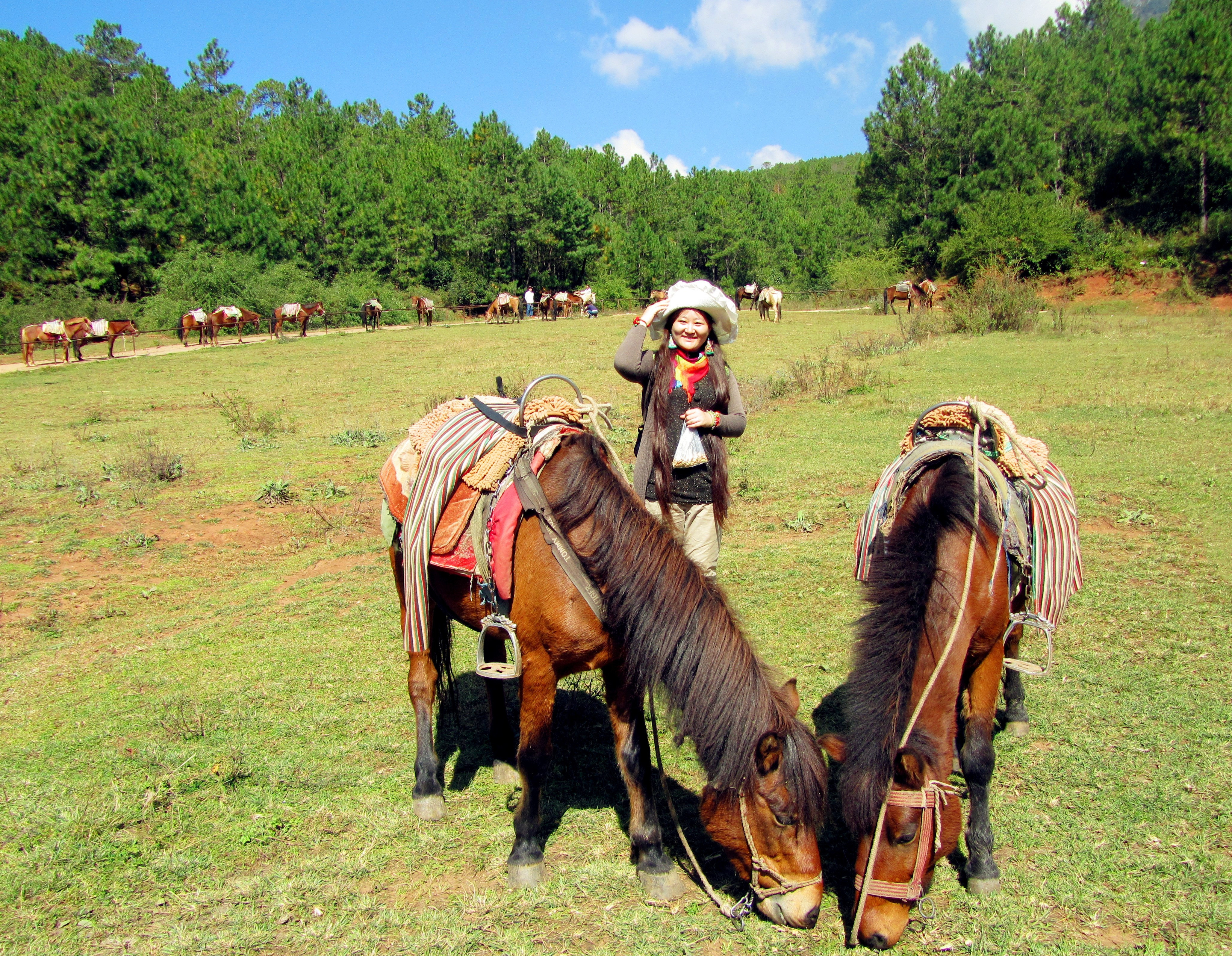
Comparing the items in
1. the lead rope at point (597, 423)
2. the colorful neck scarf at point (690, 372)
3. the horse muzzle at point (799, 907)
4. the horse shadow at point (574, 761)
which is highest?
the colorful neck scarf at point (690, 372)

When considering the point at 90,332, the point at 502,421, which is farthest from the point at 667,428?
the point at 90,332

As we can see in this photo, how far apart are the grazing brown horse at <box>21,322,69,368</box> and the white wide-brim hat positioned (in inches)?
1065


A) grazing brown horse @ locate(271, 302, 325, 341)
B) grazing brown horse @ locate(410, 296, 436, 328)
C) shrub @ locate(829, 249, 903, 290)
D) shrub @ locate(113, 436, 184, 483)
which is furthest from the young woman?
shrub @ locate(829, 249, 903, 290)

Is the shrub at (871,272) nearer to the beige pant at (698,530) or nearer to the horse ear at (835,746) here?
the beige pant at (698,530)

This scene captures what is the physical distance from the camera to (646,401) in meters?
3.61

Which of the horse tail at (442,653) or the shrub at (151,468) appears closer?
the horse tail at (442,653)

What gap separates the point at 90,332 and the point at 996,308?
89.8 ft

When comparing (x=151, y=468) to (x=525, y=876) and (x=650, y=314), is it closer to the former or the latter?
(x=650, y=314)

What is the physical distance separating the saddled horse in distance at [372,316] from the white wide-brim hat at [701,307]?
107 ft

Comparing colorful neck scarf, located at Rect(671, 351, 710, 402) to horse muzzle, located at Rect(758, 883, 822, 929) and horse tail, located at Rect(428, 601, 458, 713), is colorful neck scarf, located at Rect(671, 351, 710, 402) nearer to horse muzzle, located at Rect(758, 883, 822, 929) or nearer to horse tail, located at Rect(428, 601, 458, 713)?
horse tail, located at Rect(428, 601, 458, 713)

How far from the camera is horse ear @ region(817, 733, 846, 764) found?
2354 millimetres

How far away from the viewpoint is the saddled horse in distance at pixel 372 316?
34.9 meters

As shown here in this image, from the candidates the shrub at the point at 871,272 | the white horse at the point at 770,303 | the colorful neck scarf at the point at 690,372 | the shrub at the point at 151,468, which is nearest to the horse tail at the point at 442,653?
the colorful neck scarf at the point at 690,372

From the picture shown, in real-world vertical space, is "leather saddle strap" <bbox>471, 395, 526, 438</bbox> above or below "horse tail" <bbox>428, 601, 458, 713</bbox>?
above
